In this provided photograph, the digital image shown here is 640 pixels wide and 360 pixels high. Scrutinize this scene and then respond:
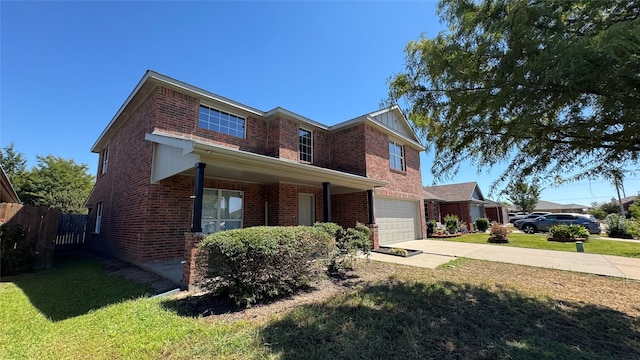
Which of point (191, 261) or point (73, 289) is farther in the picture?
point (73, 289)

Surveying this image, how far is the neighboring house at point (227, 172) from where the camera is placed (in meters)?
8.06

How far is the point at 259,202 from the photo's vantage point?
11.1m

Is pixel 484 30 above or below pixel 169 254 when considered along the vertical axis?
above

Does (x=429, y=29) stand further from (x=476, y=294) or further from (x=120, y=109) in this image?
(x=120, y=109)

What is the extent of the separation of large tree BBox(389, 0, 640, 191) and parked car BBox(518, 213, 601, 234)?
24662mm

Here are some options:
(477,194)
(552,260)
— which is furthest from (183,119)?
(477,194)

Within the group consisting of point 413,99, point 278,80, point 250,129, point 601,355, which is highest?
point 278,80

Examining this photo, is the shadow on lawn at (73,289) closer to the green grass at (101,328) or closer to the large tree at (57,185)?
the green grass at (101,328)

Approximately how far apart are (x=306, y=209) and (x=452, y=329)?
8.87m

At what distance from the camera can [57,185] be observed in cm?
2786

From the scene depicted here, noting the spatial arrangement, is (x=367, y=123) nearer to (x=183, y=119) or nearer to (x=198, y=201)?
(x=183, y=119)

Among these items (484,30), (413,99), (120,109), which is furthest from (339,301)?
(120,109)

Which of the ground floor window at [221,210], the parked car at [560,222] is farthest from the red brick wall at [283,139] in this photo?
the parked car at [560,222]

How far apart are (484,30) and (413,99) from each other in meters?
1.29
